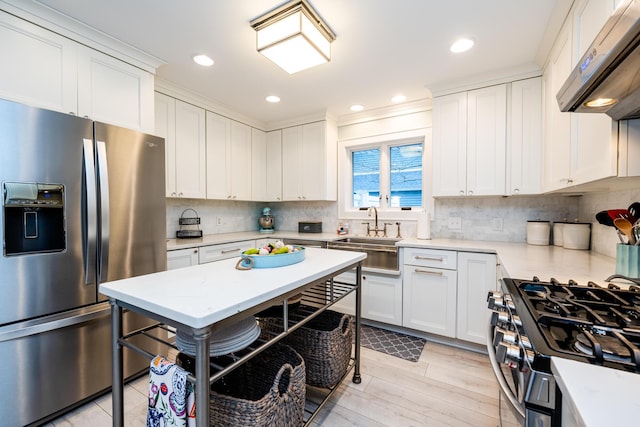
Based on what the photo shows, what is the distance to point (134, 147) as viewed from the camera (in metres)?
1.90

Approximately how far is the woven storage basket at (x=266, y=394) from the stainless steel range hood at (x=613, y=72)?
1.57m

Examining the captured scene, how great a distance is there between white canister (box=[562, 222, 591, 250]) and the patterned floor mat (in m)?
1.48

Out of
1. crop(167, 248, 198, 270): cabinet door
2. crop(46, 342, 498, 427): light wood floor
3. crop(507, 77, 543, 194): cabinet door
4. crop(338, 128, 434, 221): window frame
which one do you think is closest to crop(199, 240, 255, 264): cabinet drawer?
crop(167, 248, 198, 270): cabinet door

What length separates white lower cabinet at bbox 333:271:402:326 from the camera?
8.77 ft

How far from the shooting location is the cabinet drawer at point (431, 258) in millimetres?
2414

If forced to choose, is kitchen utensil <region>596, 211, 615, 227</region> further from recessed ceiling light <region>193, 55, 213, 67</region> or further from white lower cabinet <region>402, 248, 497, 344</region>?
recessed ceiling light <region>193, 55, 213, 67</region>

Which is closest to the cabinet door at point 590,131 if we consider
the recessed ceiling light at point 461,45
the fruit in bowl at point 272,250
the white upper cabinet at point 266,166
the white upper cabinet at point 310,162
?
the recessed ceiling light at point 461,45

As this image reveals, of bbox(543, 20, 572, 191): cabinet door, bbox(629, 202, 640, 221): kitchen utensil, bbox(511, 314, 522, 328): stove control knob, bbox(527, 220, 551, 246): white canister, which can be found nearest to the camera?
bbox(511, 314, 522, 328): stove control knob

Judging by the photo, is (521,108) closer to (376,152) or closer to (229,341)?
(376,152)

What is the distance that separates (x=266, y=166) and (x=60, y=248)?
8.80ft

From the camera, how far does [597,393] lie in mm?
495

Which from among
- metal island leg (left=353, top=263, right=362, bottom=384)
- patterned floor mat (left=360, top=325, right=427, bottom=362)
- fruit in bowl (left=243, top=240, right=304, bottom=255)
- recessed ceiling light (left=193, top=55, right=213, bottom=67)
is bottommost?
patterned floor mat (left=360, top=325, right=427, bottom=362)

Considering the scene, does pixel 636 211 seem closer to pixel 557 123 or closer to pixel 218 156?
pixel 557 123

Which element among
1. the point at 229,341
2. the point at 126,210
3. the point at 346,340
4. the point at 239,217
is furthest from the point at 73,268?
the point at 239,217
